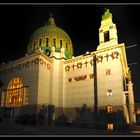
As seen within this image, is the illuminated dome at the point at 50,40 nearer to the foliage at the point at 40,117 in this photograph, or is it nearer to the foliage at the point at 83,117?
the foliage at the point at 83,117

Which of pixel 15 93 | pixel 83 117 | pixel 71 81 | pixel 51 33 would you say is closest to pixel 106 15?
pixel 51 33

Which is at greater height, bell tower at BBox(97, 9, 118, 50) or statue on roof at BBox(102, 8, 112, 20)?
statue on roof at BBox(102, 8, 112, 20)

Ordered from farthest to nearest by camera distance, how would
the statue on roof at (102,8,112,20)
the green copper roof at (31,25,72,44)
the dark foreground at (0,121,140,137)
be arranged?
the green copper roof at (31,25,72,44) → the statue on roof at (102,8,112,20) → the dark foreground at (0,121,140,137)

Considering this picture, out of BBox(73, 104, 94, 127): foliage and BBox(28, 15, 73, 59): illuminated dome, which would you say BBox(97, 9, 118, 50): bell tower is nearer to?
BBox(28, 15, 73, 59): illuminated dome

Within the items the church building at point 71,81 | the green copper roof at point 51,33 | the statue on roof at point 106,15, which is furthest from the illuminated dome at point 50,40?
the statue on roof at point 106,15

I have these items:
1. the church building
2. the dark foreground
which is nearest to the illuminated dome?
the church building

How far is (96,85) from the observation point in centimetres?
3044

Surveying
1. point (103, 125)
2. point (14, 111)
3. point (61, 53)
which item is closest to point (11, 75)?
point (14, 111)

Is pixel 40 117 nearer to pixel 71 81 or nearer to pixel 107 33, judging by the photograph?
pixel 71 81

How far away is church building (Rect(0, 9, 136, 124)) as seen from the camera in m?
28.7

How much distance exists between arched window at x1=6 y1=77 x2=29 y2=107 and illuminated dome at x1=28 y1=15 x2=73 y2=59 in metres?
9.87

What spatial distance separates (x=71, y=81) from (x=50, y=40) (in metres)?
12.4

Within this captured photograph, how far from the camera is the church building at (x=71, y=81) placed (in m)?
28.7

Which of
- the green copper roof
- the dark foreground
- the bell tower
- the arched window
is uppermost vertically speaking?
the green copper roof
